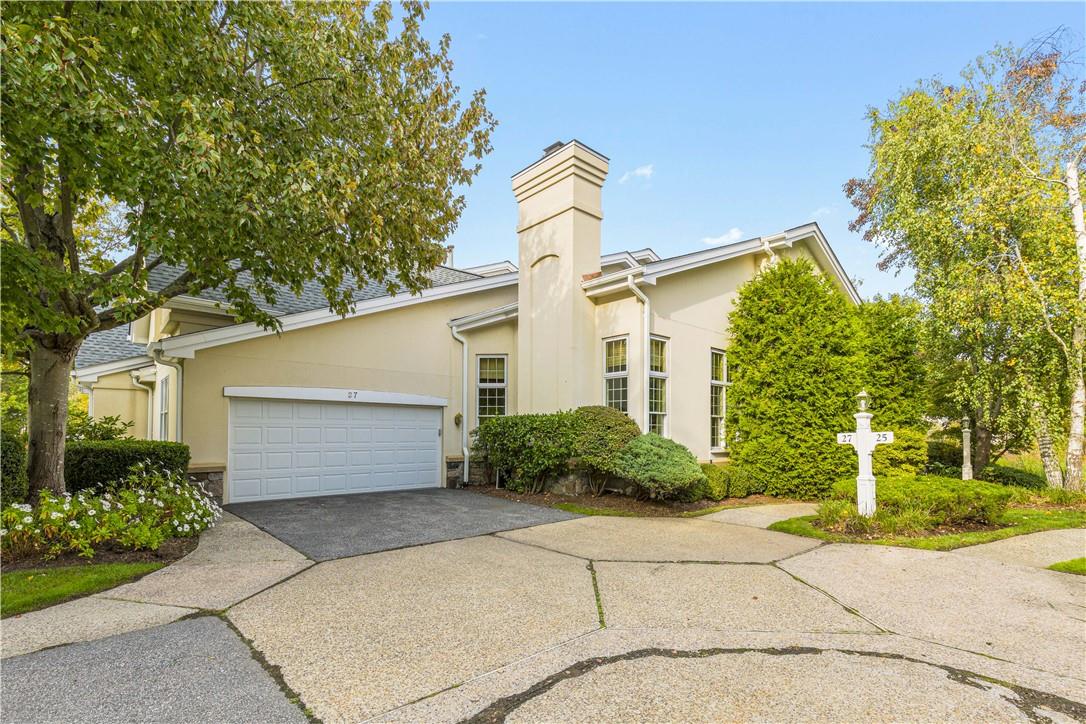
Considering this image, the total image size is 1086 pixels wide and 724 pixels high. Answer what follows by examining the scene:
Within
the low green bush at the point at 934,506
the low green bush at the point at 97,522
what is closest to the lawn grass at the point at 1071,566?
the low green bush at the point at 934,506

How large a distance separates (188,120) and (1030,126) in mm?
13945

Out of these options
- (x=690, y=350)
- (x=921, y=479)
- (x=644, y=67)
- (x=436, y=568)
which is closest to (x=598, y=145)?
(x=644, y=67)

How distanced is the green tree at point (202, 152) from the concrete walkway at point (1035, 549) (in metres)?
7.82

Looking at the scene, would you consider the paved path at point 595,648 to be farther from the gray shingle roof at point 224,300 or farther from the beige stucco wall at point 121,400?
the beige stucco wall at point 121,400

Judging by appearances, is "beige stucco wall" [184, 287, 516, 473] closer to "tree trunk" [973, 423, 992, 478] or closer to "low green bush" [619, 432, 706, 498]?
"low green bush" [619, 432, 706, 498]

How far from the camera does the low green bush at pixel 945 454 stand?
1283 centimetres

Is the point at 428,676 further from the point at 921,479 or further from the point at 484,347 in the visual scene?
the point at 484,347

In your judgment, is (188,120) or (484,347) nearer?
(188,120)

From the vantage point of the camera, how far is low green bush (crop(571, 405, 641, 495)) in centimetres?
912

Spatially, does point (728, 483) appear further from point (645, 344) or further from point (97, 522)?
Result: point (97, 522)

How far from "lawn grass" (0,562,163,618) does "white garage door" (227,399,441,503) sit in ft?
14.1

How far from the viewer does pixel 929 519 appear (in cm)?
669

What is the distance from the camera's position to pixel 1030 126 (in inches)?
397

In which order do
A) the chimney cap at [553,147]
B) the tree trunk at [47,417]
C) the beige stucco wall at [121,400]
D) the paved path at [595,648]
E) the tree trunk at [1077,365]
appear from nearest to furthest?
the paved path at [595,648] < the tree trunk at [47,417] < the tree trunk at [1077,365] < the chimney cap at [553,147] < the beige stucco wall at [121,400]
